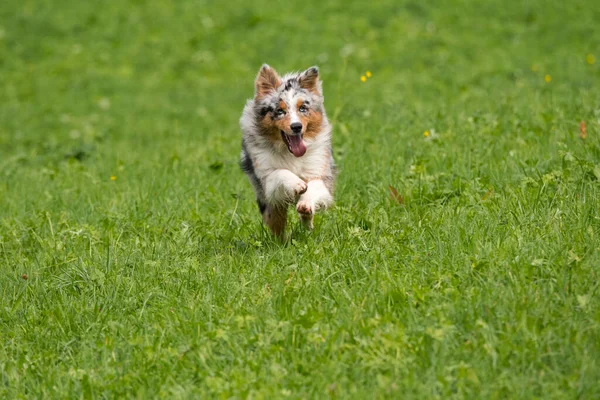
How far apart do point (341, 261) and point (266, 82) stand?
5.35 feet

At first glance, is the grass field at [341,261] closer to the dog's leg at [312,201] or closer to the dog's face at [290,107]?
the dog's leg at [312,201]

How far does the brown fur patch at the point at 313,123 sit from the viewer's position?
6227 millimetres

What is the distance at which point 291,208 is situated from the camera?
6559 mm

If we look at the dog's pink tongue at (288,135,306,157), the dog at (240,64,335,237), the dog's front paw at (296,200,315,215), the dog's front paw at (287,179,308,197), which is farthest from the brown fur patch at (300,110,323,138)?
the dog's front paw at (296,200,315,215)

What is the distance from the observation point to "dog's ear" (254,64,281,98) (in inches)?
250

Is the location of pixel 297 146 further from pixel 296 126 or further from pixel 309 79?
pixel 309 79

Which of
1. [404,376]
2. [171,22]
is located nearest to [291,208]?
[404,376]

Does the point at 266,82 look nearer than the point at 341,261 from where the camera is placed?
No

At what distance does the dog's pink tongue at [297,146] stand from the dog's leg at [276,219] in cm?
46

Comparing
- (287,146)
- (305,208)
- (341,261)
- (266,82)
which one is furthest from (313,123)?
(341,261)

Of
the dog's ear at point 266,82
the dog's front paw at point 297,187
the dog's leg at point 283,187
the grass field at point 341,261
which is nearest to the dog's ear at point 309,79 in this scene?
the dog's ear at point 266,82

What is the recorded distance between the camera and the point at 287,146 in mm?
6227

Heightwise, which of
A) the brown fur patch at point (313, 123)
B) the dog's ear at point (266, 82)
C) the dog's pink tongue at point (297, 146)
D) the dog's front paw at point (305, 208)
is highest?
the dog's ear at point (266, 82)

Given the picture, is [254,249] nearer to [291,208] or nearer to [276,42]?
[291,208]
